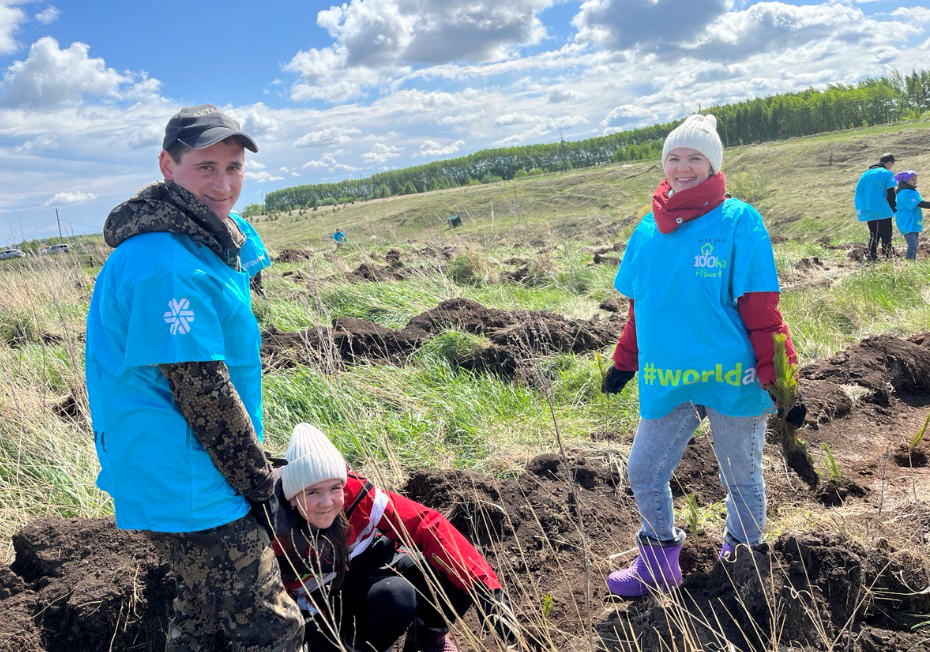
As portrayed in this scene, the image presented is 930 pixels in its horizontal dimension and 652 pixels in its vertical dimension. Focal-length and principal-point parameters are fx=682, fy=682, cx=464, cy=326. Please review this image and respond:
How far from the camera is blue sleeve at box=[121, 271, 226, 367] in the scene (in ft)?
5.84

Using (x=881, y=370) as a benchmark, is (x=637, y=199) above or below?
above

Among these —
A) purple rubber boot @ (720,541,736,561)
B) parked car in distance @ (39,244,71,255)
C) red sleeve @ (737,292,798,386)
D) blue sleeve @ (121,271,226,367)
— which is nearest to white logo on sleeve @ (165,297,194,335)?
blue sleeve @ (121,271,226,367)

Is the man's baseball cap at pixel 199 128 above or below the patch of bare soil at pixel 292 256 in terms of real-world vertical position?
above

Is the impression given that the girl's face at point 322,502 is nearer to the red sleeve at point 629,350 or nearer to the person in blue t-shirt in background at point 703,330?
the person in blue t-shirt in background at point 703,330

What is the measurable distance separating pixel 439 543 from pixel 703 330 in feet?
4.27

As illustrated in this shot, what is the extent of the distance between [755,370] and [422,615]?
5.38 feet

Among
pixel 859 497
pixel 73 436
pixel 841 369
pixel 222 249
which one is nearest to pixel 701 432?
pixel 859 497

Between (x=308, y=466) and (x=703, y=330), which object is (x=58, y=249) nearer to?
(x=308, y=466)

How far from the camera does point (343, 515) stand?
2.53 meters

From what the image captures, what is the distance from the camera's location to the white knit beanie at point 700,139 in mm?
2617

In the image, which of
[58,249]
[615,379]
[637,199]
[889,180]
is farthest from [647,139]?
[615,379]

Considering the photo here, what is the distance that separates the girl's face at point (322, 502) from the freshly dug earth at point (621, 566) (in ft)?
2.02

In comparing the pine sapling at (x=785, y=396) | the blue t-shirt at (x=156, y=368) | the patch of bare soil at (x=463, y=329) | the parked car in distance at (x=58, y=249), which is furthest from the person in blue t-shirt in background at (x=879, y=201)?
the blue t-shirt at (x=156, y=368)

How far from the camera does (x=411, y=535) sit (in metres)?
2.70
